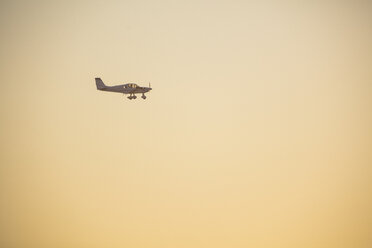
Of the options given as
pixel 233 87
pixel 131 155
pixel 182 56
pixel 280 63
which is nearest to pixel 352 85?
pixel 280 63

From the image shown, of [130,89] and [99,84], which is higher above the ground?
[99,84]

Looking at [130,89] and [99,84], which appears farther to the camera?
[99,84]

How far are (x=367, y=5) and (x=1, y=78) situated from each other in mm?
17046

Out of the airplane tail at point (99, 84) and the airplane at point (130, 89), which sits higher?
the airplane tail at point (99, 84)

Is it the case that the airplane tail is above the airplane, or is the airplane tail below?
above

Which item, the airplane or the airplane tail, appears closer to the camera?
the airplane

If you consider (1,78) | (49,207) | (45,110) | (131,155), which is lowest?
(49,207)

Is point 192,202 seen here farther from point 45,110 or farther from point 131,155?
point 45,110

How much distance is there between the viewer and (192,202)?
11.5m

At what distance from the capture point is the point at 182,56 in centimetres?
1127

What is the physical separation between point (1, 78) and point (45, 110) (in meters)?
2.53

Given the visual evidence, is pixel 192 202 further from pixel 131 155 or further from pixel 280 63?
pixel 280 63

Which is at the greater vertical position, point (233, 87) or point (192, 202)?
point (233, 87)

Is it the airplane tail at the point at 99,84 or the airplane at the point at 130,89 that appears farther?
the airplane tail at the point at 99,84
